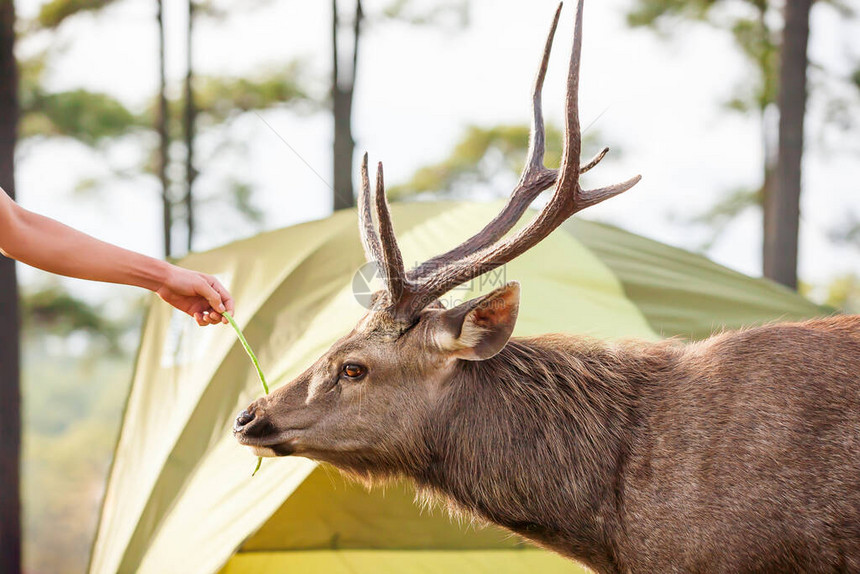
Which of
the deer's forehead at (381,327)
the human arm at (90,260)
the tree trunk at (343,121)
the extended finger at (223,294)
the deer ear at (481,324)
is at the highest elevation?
the tree trunk at (343,121)

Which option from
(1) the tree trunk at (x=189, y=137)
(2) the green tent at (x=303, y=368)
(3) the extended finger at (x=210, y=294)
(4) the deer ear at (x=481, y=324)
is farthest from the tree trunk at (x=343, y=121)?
(4) the deer ear at (x=481, y=324)

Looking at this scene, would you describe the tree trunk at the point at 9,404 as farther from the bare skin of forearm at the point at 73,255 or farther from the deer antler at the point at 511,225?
the deer antler at the point at 511,225

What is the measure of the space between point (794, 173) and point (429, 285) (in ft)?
23.1

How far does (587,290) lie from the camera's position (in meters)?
4.07

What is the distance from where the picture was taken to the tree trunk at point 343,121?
8555mm

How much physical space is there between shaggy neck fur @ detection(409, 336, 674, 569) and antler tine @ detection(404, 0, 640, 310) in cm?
28

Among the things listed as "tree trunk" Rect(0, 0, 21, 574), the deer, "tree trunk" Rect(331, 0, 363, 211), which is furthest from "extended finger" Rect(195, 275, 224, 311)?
"tree trunk" Rect(331, 0, 363, 211)

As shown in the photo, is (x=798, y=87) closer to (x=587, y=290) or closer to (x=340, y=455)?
(x=587, y=290)

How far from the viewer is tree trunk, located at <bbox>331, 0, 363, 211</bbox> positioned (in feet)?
28.1

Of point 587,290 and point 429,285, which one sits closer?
point 429,285

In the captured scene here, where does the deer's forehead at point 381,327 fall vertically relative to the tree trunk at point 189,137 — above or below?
below

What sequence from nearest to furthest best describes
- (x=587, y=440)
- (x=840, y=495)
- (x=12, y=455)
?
1. (x=840, y=495)
2. (x=587, y=440)
3. (x=12, y=455)

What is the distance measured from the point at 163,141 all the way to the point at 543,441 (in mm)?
9622

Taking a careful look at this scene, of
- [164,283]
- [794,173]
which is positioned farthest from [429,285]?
[794,173]
